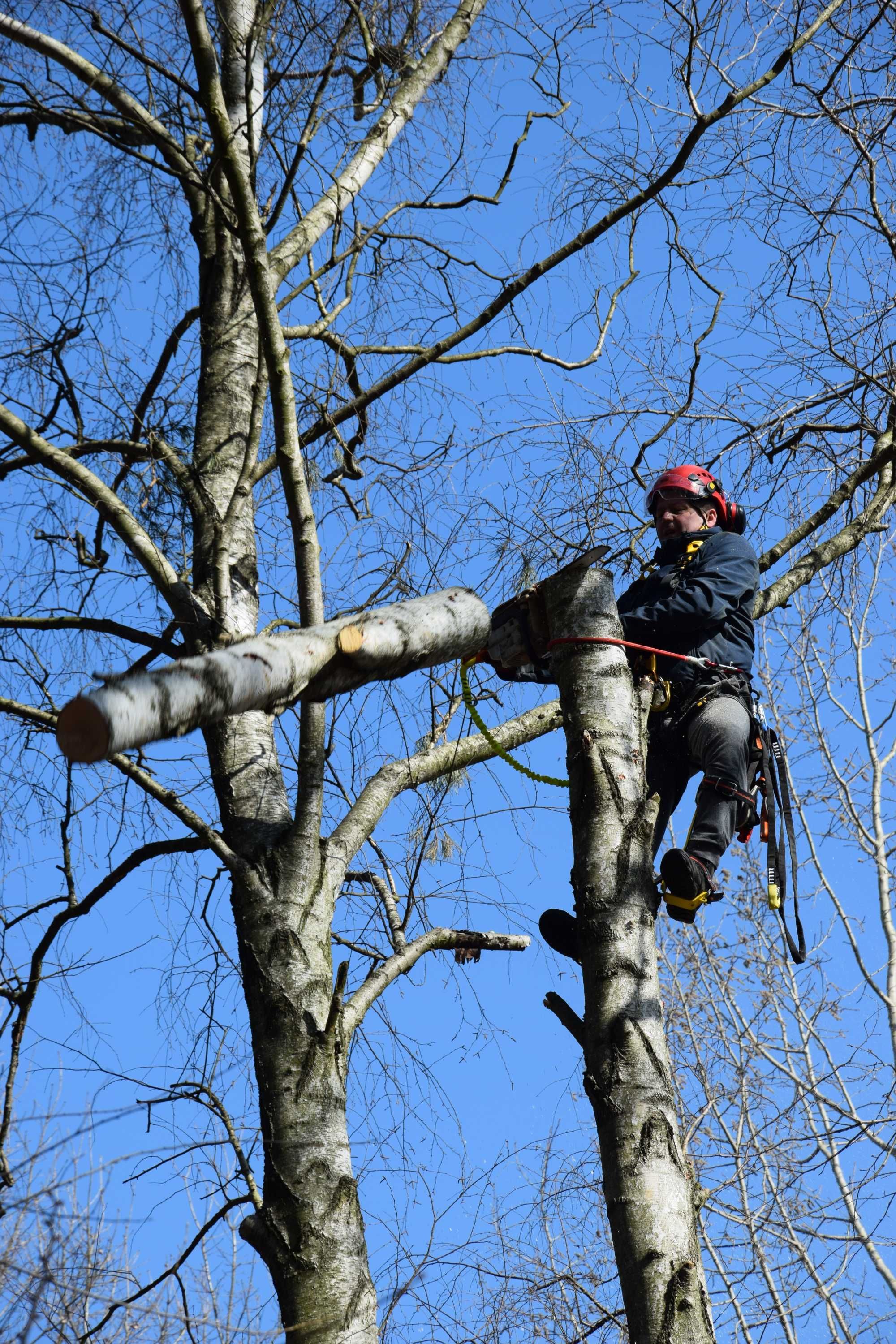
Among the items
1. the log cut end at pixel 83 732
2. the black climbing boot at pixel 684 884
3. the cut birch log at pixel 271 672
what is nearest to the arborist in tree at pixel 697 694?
the black climbing boot at pixel 684 884

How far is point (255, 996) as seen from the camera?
3268mm

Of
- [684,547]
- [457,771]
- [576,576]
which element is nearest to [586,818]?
[576,576]

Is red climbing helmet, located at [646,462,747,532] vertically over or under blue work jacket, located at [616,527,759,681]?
over

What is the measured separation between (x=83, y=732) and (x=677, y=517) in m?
3.12

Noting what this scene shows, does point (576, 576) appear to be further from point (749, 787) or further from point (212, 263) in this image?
point (212, 263)

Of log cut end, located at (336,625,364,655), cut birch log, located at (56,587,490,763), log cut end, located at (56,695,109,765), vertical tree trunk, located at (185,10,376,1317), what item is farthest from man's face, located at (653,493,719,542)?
log cut end, located at (56,695,109,765)

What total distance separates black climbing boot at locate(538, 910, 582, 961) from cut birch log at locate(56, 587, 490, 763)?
0.98 metres

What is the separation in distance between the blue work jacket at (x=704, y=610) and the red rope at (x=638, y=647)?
34 mm

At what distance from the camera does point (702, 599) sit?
13.2 ft

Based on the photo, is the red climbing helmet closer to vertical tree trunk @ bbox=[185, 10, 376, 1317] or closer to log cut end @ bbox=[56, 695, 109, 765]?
vertical tree trunk @ bbox=[185, 10, 376, 1317]

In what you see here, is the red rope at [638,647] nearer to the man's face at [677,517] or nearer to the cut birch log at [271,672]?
the cut birch log at [271,672]

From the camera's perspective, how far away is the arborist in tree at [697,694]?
3.58m

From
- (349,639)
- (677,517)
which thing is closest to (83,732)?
(349,639)

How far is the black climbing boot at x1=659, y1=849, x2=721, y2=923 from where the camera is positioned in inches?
137
